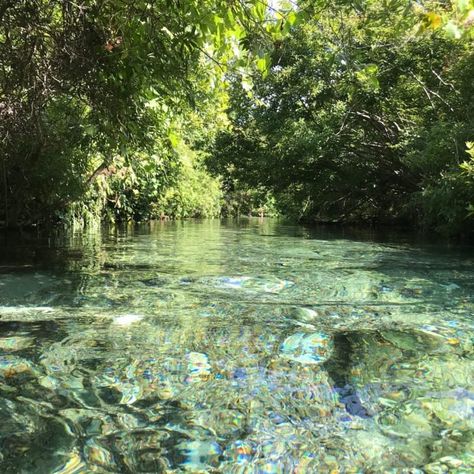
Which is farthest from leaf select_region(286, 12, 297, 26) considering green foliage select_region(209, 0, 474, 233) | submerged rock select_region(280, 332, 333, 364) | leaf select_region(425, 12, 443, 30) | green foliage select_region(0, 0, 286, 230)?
green foliage select_region(209, 0, 474, 233)

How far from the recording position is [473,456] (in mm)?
1982

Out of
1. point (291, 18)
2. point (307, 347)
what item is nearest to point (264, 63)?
point (291, 18)

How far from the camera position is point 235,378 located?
2.77 meters

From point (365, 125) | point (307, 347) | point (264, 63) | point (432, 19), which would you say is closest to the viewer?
point (432, 19)

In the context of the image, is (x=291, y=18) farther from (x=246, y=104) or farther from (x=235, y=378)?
(x=246, y=104)

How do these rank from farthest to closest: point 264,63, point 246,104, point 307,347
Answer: point 246,104
point 264,63
point 307,347

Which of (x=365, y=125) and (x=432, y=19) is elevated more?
(x=365, y=125)

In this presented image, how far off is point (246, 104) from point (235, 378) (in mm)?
17349

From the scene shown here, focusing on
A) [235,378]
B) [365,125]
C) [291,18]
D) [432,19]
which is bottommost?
[235,378]

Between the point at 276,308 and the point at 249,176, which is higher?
the point at 249,176

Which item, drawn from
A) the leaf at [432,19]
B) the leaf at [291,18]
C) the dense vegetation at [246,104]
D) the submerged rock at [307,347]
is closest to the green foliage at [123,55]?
the dense vegetation at [246,104]

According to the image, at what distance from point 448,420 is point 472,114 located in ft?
38.9

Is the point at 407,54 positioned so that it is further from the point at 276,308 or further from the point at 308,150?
the point at 276,308

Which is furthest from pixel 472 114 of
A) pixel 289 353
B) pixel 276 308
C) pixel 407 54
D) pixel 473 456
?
pixel 473 456
